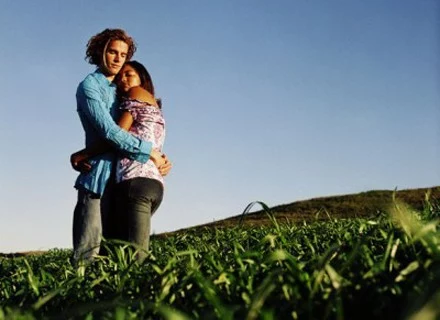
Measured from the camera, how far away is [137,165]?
5.71 metres

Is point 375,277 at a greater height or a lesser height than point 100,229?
lesser

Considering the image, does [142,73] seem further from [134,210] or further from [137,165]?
[134,210]

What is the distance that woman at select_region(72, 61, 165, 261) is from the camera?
5570mm

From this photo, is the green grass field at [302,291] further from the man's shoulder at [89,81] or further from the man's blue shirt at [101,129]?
the man's shoulder at [89,81]

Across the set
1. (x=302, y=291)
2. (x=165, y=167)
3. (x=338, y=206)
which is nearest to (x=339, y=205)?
(x=338, y=206)

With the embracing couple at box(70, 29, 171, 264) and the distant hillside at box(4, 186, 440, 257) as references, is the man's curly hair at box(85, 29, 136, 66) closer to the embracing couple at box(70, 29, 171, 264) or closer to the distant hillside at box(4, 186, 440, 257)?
the embracing couple at box(70, 29, 171, 264)

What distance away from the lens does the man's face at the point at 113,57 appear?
636cm

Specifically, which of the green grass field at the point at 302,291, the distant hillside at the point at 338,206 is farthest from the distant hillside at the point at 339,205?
the green grass field at the point at 302,291

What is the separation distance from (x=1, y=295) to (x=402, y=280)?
9.81ft

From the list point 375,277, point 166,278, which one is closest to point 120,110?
point 166,278

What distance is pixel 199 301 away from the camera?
2150 millimetres

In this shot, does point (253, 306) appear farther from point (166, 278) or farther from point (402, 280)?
point (166, 278)

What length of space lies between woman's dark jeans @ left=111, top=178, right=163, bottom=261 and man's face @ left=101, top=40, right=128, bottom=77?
4.27 ft

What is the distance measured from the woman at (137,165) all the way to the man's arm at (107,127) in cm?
9
